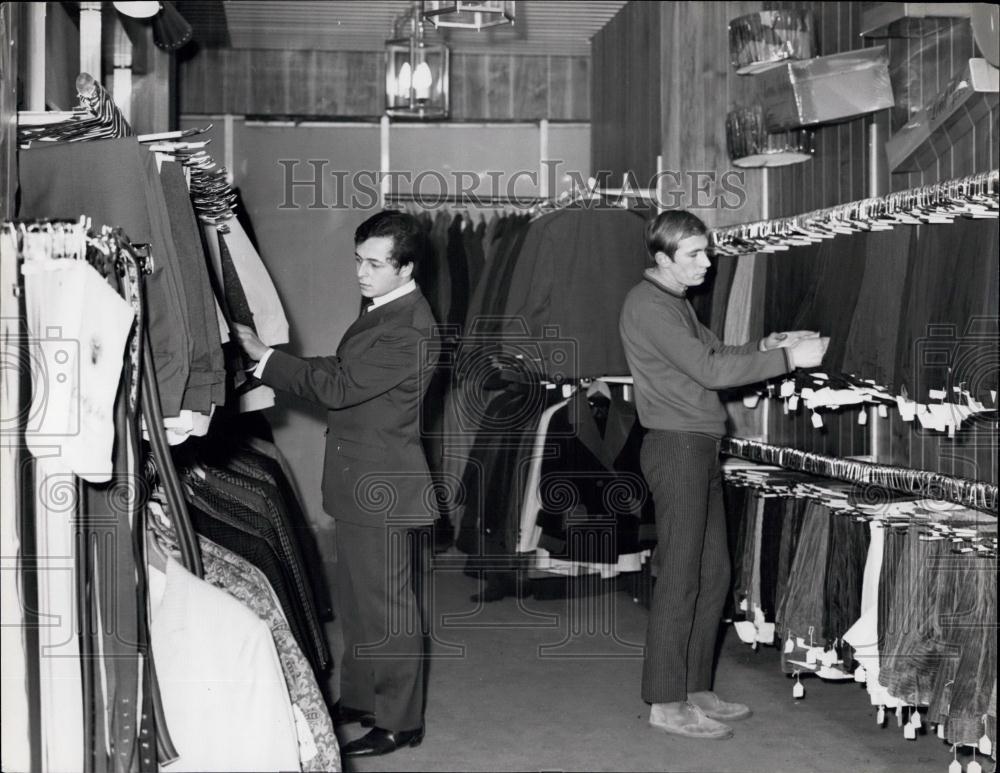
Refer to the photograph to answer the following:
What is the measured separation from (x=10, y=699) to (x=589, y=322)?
310 centimetres

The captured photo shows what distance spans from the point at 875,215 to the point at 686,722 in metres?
1.63

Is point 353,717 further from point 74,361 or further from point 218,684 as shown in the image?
point 74,361

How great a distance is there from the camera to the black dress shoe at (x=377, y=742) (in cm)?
337

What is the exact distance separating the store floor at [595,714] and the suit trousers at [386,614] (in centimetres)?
16

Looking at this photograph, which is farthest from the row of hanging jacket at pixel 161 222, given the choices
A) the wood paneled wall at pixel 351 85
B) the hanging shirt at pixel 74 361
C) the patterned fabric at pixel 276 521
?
the wood paneled wall at pixel 351 85

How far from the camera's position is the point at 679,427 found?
3609 mm

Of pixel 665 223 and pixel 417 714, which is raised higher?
pixel 665 223

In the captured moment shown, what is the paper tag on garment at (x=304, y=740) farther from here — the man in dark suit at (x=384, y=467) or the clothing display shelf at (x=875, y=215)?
the clothing display shelf at (x=875, y=215)

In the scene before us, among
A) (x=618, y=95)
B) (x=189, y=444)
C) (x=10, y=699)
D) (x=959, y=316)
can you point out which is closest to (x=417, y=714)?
(x=189, y=444)

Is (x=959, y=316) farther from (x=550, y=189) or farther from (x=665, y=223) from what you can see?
(x=550, y=189)

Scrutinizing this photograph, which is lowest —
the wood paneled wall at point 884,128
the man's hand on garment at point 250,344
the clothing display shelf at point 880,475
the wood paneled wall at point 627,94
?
the clothing display shelf at point 880,475

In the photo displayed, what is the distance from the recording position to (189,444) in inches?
143

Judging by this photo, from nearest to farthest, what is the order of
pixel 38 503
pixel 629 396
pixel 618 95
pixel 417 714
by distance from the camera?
pixel 38 503
pixel 417 714
pixel 629 396
pixel 618 95

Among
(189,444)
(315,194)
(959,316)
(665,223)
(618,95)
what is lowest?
(189,444)
